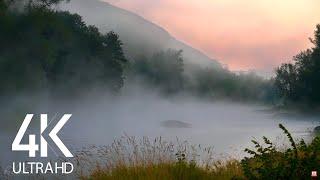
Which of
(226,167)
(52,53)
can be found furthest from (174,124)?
(226,167)

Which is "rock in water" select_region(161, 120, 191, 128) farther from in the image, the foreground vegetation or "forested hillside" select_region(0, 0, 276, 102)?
the foreground vegetation

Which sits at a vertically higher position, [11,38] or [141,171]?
[11,38]

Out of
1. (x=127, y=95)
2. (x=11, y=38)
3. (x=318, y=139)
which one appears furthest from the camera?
(x=127, y=95)

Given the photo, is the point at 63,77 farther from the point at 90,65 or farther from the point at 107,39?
the point at 107,39

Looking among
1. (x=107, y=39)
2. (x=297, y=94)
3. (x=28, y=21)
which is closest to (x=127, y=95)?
(x=107, y=39)

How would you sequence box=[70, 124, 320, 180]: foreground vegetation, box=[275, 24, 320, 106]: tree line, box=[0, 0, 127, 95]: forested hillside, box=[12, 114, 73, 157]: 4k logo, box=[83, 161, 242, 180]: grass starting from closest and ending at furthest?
box=[70, 124, 320, 180]: foreground vegetation, box=[83, 161, 242, 180]: grass, box=[12, 114, 73, 157]: 4k logo, box=[0, 0, 127, 95]: forested hillside, box=[275, 24, 320, 106]: tree line

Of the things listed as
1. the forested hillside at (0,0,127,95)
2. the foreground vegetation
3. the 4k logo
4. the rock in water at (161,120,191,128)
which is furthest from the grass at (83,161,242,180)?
the rock in water at (161,120,191,128)

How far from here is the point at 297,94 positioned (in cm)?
9894

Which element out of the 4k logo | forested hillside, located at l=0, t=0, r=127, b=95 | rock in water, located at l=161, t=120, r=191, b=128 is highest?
forested hillside, located at l=0, t=0, r=127, b=95

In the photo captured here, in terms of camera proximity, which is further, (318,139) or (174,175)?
(174,175)

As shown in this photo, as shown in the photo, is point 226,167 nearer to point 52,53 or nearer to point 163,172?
point 163,172

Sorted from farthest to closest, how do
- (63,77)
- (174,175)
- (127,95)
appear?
(127,95), (63,77), (174,175)

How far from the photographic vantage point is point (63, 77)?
9262 cm

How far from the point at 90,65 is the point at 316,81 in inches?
1359
